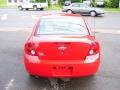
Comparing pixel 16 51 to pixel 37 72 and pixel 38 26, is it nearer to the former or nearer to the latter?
pixel 38 26

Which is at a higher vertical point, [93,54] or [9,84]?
[93,54]

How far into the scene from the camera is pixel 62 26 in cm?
784

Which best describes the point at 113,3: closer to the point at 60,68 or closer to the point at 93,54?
the point at 93,54

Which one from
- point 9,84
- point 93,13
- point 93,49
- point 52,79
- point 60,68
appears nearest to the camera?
Answer: point 60,68

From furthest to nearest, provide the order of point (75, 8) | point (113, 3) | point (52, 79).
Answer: point (113, 3), point (75, 8), point (52, 79)

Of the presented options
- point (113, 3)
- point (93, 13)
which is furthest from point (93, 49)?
point (113, 3)

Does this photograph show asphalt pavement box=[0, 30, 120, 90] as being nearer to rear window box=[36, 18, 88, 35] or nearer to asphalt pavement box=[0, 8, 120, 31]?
rear window box=[36, 18, 88, 35]

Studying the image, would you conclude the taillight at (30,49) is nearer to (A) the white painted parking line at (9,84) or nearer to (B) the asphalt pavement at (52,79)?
(B) the asphalt pavement at (52,79)

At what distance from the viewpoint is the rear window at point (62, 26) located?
762 centimetres

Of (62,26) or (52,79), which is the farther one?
(62,26)

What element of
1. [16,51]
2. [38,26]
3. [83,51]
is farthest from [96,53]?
[16,51]

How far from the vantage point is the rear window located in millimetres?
7621

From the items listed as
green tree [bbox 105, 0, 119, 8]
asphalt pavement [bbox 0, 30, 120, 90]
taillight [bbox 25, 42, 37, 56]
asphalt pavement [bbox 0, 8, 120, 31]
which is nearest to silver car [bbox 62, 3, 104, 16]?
asphalt pavement [bbox 0, 8, 120, 31]

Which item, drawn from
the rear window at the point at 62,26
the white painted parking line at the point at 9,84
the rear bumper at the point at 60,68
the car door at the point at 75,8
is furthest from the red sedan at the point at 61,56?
the car door at the point at 75,8
